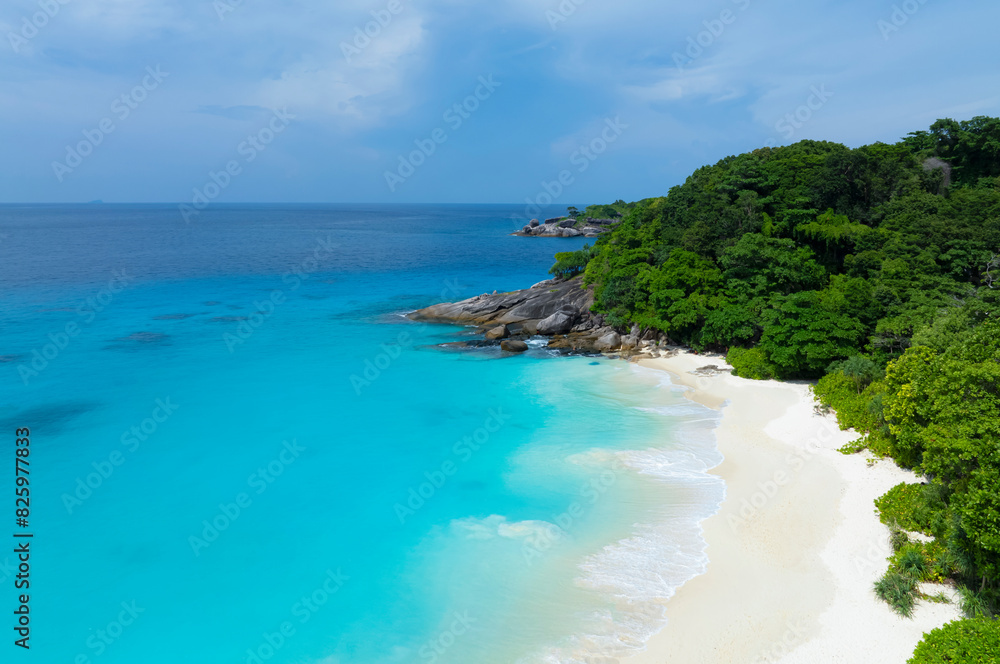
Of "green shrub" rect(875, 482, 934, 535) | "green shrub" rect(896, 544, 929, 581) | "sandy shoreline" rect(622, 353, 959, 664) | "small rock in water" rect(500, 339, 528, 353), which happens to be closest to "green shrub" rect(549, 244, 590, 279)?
"small rock in water" rect(500, 339, 528, 353)

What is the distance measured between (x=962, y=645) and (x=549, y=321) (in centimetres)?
3423

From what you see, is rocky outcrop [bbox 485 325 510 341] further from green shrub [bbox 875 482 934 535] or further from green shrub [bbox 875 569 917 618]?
green shrub [bbox 875 569 917 618]

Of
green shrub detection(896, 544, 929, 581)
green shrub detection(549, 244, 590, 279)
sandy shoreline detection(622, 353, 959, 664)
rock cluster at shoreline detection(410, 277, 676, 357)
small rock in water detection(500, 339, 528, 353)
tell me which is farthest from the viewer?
green shrub detection(549, 244, 590, 279)

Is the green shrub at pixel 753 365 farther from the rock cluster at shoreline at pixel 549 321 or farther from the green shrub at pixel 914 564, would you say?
the green shrub at pixel 914 564

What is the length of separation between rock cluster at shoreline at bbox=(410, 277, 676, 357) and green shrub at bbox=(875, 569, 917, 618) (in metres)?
23.1

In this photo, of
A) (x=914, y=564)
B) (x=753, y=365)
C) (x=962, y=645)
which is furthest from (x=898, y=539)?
(x=753, y=365)

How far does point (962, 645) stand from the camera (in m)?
10.7

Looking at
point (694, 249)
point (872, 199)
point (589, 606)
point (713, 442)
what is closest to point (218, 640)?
point (589, 606)

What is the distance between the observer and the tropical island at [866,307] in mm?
13742

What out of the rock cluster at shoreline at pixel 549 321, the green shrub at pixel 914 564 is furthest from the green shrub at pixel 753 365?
the green shrub at pixel 914 564

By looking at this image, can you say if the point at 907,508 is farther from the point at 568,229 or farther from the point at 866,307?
the point at 568,229

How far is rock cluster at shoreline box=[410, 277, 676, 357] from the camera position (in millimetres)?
38906

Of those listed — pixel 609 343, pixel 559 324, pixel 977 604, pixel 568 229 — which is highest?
pixel 568 229

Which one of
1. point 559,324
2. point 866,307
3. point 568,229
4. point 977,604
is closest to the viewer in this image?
point 977,604
